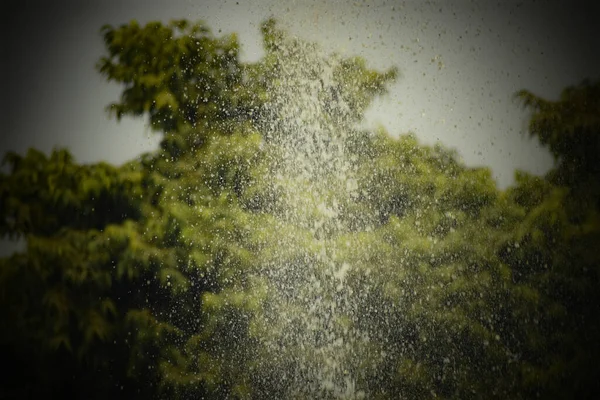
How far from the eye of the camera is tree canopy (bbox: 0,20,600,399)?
528 cm

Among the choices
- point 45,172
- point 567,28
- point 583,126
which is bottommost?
point 45,172

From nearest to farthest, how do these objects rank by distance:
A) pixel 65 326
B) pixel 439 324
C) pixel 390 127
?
1. pixel 65 326
2. pixel 439 324
3. pixel 390 127

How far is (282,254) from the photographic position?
5.51 meters

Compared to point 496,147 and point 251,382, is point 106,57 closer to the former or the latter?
point 251,382

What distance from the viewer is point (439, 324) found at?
217 inches

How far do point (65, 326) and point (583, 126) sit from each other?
5591 mm

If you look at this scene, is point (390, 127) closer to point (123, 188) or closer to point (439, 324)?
point (439, 324)

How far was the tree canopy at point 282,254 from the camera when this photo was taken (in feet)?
17.3

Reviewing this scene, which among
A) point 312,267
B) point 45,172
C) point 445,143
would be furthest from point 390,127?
point 45,172

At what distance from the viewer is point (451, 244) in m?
5.69

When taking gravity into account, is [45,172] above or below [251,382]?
above

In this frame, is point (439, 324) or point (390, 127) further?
point (390, 127)

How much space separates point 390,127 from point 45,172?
3.58 metres

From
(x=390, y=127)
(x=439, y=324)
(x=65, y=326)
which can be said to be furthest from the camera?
(x=390, y=127)
